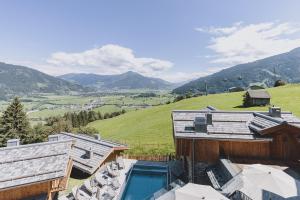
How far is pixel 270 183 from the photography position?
45.4 ft

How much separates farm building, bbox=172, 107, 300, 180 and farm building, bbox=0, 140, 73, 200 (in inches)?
389

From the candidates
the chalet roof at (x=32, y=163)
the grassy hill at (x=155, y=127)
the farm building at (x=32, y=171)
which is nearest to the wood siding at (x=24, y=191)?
the farm building at (x=32, y=171)

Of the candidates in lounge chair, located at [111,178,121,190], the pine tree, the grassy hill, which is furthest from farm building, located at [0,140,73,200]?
the pine tree

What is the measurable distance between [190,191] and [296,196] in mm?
5389

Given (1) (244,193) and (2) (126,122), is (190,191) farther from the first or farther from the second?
(2) (126,122)

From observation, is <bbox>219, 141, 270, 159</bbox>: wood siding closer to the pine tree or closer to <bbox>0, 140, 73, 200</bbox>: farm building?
<bbox>0, 140, 73, 200</bbox>: farm building

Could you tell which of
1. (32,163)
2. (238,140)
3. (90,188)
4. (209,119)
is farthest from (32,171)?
(238,140)

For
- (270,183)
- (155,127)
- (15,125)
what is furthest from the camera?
(155,127)

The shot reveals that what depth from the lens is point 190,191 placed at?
44.7 ft

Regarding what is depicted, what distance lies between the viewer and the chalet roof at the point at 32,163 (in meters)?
17.5

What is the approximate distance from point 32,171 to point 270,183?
1623cm

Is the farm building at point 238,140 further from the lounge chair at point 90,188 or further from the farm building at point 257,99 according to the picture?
the farm building at point 257,99

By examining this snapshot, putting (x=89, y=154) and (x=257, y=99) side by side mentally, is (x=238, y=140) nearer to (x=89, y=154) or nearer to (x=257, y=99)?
(x=89, y=154)

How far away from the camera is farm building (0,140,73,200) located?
687 inches
